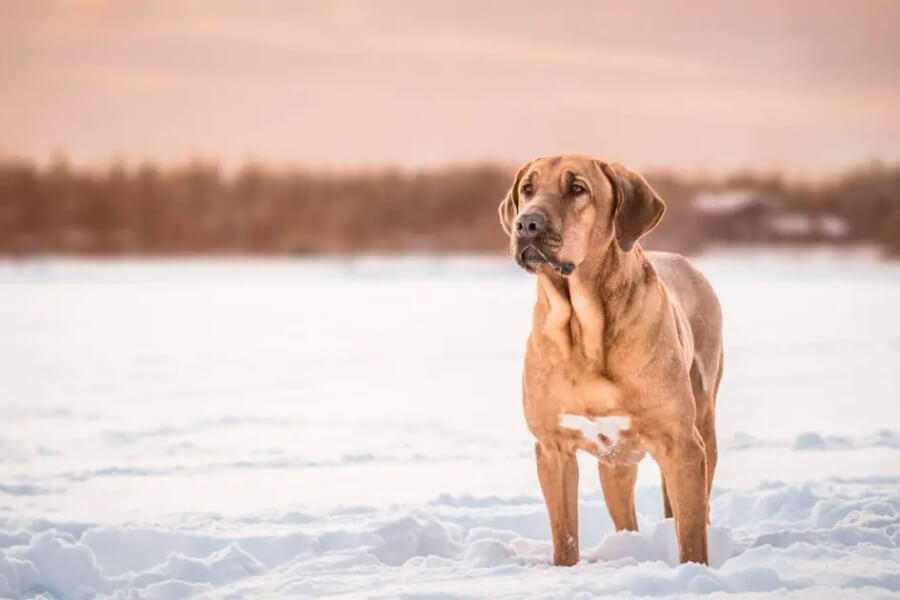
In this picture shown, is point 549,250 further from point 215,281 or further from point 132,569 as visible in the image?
point 215,281

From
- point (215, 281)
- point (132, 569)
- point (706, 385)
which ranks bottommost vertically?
point (132, 569)

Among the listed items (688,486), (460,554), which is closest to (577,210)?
(688,486)

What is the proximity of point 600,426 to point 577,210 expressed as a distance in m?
0.79

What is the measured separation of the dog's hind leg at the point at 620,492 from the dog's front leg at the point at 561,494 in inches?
19.6

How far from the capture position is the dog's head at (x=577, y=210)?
375 centimetres

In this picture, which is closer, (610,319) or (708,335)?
(610,319)

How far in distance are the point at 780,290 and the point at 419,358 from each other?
1231 cm

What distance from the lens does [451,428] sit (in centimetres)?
809

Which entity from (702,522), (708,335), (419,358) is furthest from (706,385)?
(419,358)

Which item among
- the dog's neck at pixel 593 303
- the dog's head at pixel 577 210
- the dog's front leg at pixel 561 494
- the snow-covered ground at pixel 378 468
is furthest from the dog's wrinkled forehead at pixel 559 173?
the snow-covered ground at pixel 378 468

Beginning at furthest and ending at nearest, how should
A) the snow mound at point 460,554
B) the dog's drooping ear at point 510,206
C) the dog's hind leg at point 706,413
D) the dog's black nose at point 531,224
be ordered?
the dog's hind leg at point 706,413 → the dog's drooping ear at point 510,206 → the snow mound at point 460,554 → the dog's black nose at point 531,224

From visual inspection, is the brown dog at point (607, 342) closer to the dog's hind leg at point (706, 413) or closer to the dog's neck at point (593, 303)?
the dog's neck at point (593, 303)

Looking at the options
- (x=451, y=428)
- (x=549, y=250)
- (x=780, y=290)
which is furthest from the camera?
(x=780, y=290)

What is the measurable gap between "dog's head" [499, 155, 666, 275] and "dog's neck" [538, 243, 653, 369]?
0.07 meters
